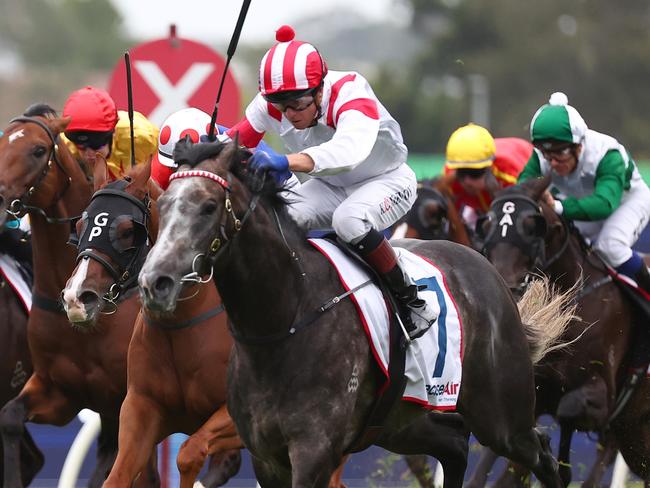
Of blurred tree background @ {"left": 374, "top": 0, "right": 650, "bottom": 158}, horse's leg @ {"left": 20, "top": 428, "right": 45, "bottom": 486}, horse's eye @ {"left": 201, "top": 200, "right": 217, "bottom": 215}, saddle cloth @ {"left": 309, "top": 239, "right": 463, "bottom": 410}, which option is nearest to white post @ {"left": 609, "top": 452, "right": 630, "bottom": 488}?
saddle cloth @ {"left": 309, "top": 239, "right": 463, "bottom": 410}

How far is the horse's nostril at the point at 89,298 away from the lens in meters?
5.62

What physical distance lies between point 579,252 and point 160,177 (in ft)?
8.92

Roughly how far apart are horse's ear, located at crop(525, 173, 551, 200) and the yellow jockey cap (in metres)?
1.56

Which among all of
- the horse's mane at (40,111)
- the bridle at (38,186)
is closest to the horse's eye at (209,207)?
the bridle at (38,186)

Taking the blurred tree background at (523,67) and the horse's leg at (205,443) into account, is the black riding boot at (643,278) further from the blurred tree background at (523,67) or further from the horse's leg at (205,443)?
the blurred tree background at (523,67)

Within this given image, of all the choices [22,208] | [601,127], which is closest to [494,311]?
[22,208]

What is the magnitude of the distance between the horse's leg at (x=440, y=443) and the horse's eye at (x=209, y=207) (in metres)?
2.22

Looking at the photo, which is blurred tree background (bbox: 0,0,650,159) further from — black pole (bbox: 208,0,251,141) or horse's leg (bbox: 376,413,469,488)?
black pole (bbox: 208,0,251,141)

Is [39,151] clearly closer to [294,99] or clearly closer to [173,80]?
[294,99]

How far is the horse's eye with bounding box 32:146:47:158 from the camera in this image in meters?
6.68

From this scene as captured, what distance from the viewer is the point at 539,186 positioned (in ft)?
25.9

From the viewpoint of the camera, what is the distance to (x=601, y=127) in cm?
4356

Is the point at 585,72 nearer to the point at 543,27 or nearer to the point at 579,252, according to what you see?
the point at 543,27

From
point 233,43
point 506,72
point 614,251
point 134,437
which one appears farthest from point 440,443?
point 506,72
